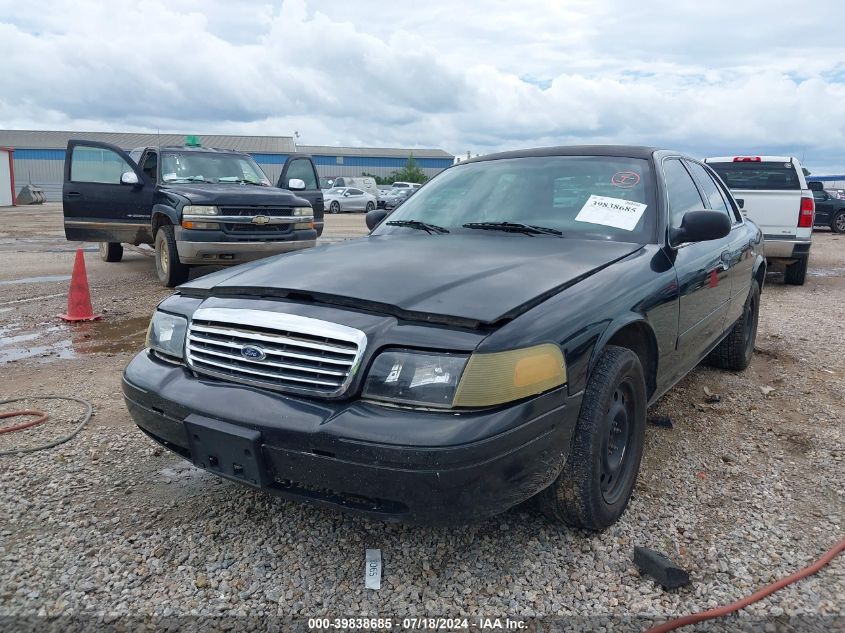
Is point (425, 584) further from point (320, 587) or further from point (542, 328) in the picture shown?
point (542, 328)

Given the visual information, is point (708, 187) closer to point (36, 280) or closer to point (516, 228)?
point (516, 228)

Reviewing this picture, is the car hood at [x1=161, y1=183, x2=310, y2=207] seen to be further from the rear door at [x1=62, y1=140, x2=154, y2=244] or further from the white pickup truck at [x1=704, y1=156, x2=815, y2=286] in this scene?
the white pickup truck at [x1=704, y1=156, x2=815, y2=286]

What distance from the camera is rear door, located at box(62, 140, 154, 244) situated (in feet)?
28.7

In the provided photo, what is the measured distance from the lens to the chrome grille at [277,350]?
81.5 inches

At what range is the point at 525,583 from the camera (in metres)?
2.27

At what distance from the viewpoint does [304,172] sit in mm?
11547

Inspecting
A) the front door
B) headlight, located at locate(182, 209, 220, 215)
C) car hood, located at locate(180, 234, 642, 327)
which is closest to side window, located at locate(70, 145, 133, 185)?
headlight, located at locate(182, 209, 220, 215)

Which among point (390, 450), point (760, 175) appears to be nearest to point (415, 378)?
point (390, 450)

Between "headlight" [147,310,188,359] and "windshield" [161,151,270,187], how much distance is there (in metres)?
6.78

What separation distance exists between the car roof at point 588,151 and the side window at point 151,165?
6.79 m

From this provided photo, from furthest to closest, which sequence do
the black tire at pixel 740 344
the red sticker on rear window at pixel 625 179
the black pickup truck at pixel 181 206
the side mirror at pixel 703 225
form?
the black pickup truck at pixel 181 206 < the black tire at pixel 740 344 < the red sticker on rear window at pixel 625 179 < the side mirror at pixel 703 225

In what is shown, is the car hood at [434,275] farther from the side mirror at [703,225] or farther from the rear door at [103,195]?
the rear door at [103,195]

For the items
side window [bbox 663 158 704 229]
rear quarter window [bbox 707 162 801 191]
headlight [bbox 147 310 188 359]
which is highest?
rear quarter window [bbox 707 162 801 191]

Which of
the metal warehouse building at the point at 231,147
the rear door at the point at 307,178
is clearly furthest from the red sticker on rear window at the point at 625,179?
the metal warehouse building at the point at 231,147
